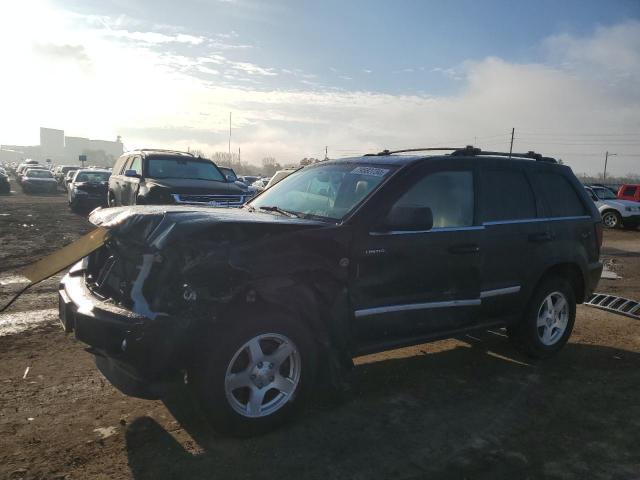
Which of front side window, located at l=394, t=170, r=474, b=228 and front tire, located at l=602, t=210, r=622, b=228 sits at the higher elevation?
front side window, located at l=394, t=170, r=474, b=228

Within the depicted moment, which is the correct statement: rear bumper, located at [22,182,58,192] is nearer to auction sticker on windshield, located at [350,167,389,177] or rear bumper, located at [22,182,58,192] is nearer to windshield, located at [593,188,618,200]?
windshield, located at [593,188,618,200]

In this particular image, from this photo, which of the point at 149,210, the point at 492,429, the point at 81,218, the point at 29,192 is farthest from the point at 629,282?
the point at 29,192

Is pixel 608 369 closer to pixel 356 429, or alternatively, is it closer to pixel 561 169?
pixel 561 169

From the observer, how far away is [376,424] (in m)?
3.67

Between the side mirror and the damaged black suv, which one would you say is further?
the side mirror

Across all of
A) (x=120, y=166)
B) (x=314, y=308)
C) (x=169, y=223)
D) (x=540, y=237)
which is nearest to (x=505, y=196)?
(x=540, y=237)

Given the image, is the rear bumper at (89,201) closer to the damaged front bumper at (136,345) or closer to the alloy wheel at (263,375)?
Result: the damaged front bumper at (136,345)

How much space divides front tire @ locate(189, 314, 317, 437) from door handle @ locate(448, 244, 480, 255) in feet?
4.96

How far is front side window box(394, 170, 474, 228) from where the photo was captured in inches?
165

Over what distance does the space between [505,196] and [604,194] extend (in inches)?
877

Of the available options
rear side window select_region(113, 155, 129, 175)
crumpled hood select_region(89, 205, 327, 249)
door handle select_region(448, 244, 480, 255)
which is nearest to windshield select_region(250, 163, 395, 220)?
crumpled hood select_region(89, 205, 327, 249)

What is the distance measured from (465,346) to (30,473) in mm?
4268

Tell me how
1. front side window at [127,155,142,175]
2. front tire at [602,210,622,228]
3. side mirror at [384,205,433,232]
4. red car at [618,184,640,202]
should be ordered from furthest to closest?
red car at [618,184,640,202]
front tire at [602,210,622,228]
front side window at [127,155,142,175]
side mirror at [384,205,433,232]

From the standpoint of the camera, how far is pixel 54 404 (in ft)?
12.4
